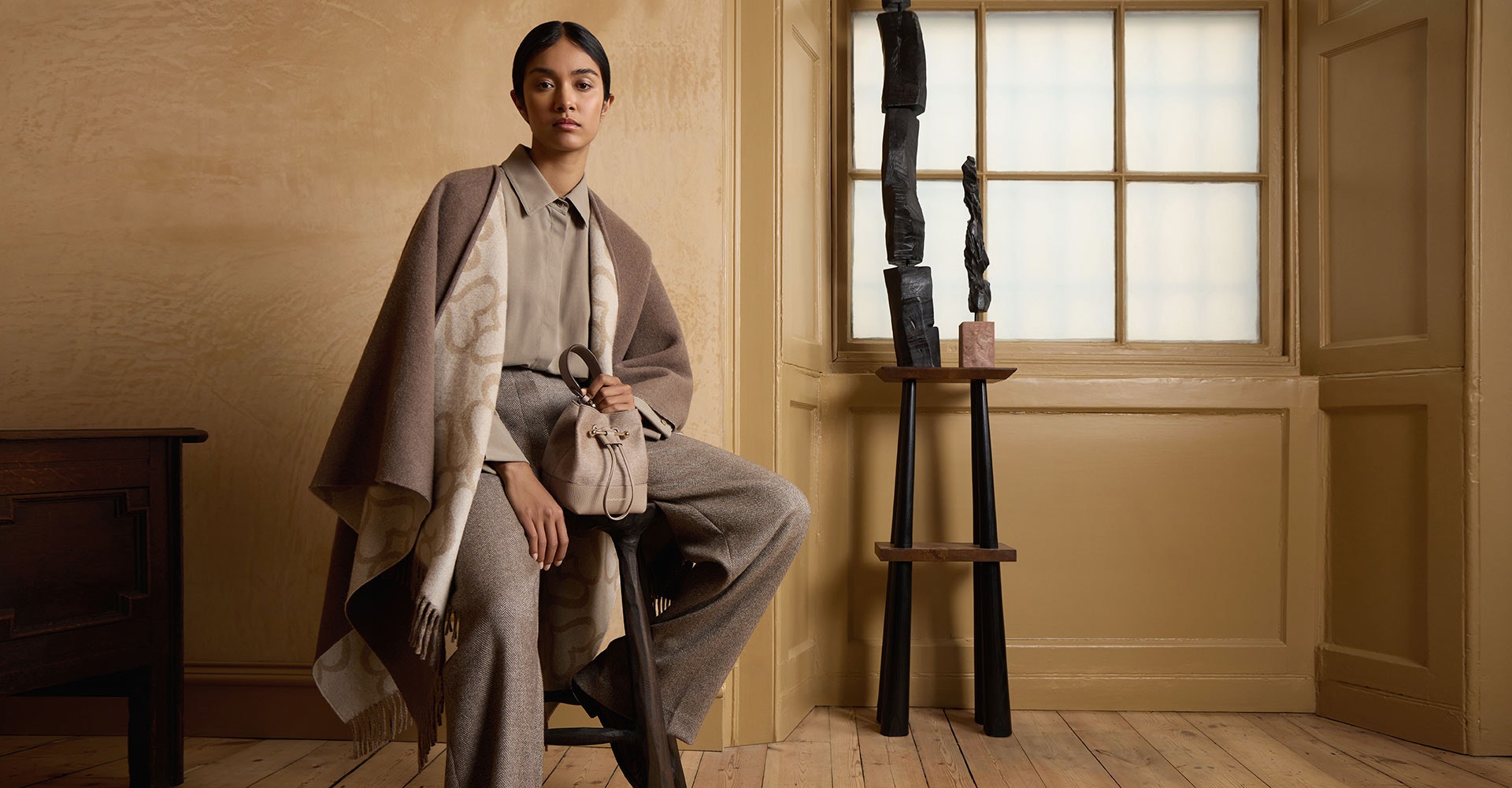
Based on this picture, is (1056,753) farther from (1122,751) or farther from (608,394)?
(608,394)

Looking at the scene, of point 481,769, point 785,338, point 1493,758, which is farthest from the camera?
point 785,338

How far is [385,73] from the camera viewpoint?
8.00 feet

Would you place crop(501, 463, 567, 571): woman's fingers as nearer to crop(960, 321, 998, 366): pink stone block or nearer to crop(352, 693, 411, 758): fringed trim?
crop(352, 693, 411, 758): fringed trim

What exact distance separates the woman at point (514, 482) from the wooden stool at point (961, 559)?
0.86 metres

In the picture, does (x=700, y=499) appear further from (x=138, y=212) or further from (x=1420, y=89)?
(x=1420, y=89)

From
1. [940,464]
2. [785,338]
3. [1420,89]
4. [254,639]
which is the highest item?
[1420,89]

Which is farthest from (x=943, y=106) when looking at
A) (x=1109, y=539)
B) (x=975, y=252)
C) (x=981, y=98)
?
(x=1109, y=539)

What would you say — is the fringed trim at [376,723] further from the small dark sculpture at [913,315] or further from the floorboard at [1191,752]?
the floorboard at [1191,752]

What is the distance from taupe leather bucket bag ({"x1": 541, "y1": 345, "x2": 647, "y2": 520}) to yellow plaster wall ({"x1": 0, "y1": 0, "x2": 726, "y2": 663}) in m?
1.07

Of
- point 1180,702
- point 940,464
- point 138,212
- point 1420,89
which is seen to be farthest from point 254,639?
point 1420,89

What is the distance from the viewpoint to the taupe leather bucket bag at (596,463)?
156 centimetres

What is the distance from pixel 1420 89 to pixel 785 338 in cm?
173

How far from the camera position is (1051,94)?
296 cm

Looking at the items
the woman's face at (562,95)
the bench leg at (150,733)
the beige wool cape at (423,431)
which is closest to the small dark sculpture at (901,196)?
the beige wool cape at (423,431)
